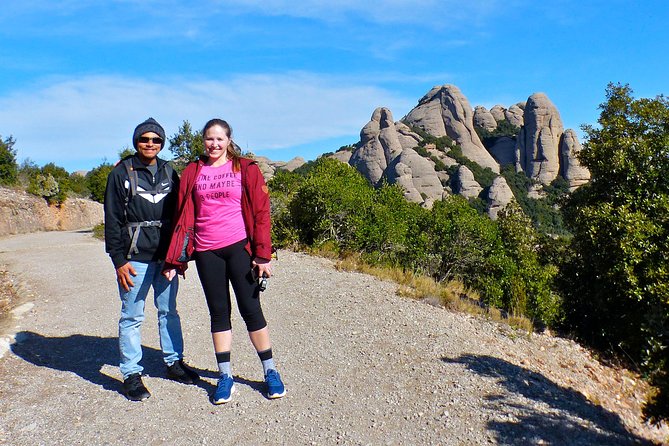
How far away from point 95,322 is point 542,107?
240 feet

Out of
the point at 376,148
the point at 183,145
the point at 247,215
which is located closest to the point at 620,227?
the point at 247,215

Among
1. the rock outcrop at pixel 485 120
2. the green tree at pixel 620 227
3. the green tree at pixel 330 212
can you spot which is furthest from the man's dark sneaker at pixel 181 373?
the rock outcrop at pixel 485 120

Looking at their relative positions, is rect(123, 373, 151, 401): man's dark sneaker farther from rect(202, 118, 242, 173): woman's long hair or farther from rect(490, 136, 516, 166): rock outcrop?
rect(490, 136, 516, 166): rock outcrop

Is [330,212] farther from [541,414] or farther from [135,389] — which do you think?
[541,414]

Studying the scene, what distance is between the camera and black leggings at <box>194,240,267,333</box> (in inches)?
142

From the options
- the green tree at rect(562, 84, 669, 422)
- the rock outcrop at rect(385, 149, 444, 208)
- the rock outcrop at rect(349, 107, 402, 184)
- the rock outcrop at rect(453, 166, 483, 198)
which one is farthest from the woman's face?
the rock outcrop at rect(349, 107, 402, 184)

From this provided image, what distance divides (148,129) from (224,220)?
3.21 feet

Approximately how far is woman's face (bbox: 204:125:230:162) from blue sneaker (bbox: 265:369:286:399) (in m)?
1.76

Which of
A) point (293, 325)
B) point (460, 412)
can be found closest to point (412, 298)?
point (293, 325)

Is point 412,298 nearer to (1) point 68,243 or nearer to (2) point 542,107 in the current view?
(1) point 68,243

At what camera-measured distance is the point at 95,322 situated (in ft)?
20.7

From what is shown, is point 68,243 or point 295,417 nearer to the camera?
Result: point 295,417

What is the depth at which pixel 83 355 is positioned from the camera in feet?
16.3

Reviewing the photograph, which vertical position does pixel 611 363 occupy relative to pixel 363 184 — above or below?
below
